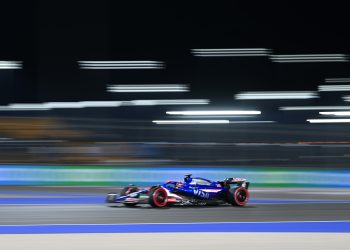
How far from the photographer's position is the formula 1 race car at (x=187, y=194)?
10656 mm

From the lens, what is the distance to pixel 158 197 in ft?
34.8

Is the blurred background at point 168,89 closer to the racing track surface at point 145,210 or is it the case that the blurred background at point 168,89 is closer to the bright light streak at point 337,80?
the bright light streak at point 337,80

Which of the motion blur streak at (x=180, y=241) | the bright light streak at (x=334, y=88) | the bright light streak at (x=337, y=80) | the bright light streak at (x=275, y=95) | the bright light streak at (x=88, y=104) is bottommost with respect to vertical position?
the motion blur streak at (x=180, y=241)

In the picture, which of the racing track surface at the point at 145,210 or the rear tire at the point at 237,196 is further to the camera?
the rear tire at the point at 237,196

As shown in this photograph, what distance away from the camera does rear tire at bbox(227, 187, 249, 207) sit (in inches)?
448

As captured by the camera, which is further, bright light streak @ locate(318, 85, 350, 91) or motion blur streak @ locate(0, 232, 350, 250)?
bright light streak @ locate(318, 85, 350, 91)

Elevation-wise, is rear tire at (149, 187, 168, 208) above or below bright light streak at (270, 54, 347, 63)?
below

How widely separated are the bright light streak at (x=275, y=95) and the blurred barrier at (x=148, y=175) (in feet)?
43.3

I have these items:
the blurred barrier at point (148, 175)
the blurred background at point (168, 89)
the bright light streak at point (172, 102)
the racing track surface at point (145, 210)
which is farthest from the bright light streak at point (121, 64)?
the racing track surface at point (145, 210)

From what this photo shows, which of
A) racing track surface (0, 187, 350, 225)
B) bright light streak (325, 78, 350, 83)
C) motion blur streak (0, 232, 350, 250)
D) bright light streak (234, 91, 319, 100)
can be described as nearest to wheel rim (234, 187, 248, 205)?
racing track surface (0, 187, 350, 225)

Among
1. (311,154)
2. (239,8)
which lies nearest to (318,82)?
(239,8)

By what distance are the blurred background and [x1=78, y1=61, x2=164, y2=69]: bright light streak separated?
0.08 m

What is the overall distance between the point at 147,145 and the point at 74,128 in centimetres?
404

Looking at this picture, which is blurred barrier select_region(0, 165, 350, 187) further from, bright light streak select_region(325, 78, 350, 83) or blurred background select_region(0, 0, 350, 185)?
bright light streak select_region(325, 78, 350, 83)
